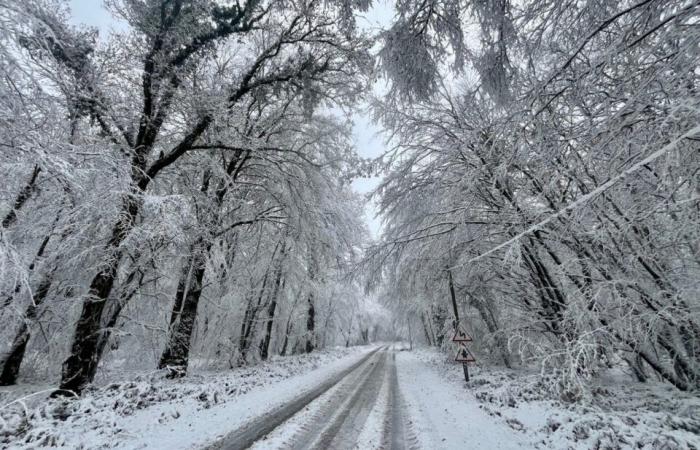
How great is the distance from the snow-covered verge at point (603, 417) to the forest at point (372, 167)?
1.86 feet

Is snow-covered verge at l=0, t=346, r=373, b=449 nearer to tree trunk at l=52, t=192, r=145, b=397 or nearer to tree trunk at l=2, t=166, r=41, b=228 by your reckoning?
tree trunk at l=52, t=192, r=145, b=397

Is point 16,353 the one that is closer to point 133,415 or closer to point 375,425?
point 133,415

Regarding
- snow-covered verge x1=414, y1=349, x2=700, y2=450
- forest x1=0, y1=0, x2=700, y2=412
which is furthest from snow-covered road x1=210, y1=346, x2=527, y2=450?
forest x1=0, y1=0, x2=700, y2=412

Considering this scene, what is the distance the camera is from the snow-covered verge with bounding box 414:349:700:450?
3963 mm

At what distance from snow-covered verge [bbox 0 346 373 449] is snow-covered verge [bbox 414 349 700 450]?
→ 476 cm

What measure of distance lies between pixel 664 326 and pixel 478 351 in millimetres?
13902

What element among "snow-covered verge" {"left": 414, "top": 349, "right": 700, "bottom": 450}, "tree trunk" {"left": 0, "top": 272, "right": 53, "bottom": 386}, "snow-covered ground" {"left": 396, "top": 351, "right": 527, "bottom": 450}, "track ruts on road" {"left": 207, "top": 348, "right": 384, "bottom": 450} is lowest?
"snow-covered ground" {"left": 396, "top": 351, "right": 527, "bottom": 450}

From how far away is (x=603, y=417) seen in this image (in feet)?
15.6

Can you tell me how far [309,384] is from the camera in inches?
378

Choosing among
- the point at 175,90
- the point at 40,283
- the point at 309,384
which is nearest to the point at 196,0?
the point at 175,90

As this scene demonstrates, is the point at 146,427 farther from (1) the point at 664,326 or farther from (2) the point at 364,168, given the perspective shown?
(1) the point at 664,326

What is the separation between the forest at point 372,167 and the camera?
3.03 meters

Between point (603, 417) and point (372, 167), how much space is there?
602 cm

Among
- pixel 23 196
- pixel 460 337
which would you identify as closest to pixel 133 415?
pixel 23 196
